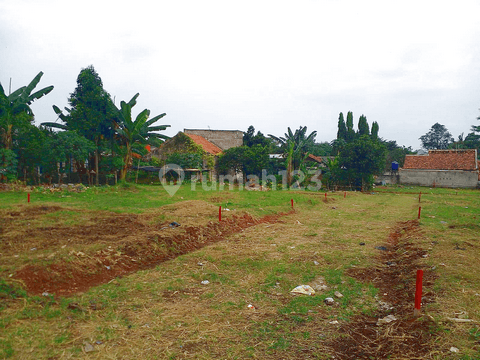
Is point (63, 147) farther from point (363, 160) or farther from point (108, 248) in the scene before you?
point (363, 160)

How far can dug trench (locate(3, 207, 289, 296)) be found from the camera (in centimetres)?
516

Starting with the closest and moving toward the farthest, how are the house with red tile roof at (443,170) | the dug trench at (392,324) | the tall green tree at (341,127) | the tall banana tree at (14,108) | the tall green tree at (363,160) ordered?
1. the dug trench at (392,324)
2. the tall banana tree at (14,108)
3. the tall green tree at (363,160)
4. the house with red tile roof at (443,170)
5. the tall green tree at (341,127)

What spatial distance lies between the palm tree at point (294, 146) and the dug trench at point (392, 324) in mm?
19513

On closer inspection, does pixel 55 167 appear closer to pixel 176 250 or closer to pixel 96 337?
pixel 176 250

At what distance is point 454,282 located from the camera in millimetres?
5043

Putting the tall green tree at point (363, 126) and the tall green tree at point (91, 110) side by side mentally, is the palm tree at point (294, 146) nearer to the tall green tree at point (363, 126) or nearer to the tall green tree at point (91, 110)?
the tall green tree at point (91, 110)

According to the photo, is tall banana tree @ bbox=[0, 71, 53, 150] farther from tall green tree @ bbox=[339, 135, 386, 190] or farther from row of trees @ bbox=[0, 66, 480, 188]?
tall green tree @ bbox=[339, 135, 386, 190]

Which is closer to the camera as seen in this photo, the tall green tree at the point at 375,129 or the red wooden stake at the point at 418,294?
the red wooden stake at the point at 418,294

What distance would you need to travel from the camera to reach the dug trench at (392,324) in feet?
11.4

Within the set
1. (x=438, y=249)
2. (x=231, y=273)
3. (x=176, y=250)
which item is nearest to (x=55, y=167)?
(x=176, y=250)

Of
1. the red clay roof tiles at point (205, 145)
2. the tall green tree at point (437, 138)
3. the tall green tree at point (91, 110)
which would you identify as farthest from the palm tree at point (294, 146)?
the tall green tree at point (437, 138)

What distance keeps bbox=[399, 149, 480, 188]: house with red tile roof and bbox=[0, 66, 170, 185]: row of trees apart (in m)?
25.8

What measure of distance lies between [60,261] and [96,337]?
245cm

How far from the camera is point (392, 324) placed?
13.2 ft
